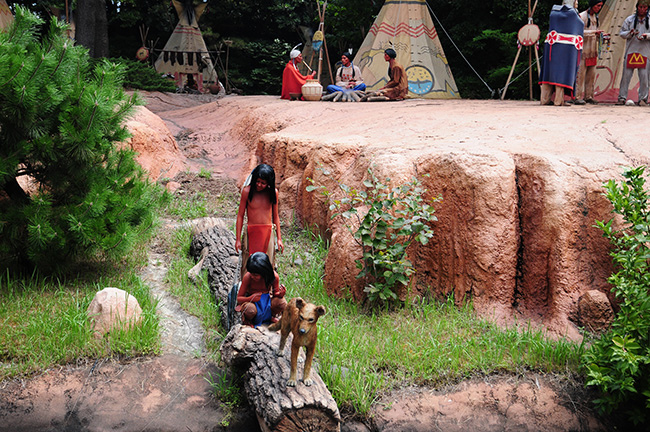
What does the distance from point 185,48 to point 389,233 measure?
14815 millimetres

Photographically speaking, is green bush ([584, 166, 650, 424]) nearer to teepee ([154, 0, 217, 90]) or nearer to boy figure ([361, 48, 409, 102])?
boy figure ([361, 48, 409, 102])

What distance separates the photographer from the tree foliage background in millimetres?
14953

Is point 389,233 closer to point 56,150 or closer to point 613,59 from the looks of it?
point 56,150

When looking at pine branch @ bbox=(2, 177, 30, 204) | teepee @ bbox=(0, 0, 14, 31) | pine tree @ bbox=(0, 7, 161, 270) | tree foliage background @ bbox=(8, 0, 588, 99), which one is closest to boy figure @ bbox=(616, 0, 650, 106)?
tree foliage background @ bbox=(8, 0, 588, 99)

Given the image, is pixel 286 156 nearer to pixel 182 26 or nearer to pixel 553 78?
pixel 553 78

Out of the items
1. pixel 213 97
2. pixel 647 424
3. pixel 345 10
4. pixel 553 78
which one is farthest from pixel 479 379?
pixel 345 10

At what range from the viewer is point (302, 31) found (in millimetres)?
19719

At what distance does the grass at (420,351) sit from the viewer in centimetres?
358

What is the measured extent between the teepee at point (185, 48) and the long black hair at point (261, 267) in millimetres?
15188

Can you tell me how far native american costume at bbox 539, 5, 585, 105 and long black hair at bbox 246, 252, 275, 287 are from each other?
21.4 ft

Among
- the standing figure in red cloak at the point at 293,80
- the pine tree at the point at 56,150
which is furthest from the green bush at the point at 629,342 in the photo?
the standing figure in red cloak at the point at 293,80

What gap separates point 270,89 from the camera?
19.7 metres

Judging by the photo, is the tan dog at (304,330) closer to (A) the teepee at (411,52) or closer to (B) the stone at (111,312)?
(B) the stone at (111,312)

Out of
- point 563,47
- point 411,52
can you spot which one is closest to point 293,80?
point 411,52
